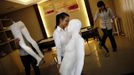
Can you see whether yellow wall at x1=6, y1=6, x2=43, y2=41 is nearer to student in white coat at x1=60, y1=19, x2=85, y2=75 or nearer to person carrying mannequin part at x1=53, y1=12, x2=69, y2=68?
person carrying mannequin part at x1=53, y1=12, x2=69, y2=68

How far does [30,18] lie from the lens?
956cm

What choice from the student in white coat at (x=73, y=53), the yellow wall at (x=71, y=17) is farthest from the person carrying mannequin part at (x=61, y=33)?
the yellow wall at (x=71, y=17)

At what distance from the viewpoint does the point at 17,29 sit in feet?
12.8

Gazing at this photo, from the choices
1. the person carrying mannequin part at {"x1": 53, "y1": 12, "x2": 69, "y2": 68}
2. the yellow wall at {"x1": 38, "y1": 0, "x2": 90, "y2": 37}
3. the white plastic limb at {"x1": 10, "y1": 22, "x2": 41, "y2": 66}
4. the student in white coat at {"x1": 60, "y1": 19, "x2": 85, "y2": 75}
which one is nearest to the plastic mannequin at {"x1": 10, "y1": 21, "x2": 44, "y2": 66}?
the white plastic limb at {"x1": 10, "y1": 22, "x2": 41, "y2": 66}

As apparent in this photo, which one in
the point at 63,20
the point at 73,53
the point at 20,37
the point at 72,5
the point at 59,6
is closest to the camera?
the point at 73,53

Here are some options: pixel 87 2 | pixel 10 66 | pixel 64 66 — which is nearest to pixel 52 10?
pixel 87 2

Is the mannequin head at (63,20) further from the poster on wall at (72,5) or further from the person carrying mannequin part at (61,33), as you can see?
the poster on wall at (72,5)

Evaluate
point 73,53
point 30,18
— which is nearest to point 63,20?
point 73,53

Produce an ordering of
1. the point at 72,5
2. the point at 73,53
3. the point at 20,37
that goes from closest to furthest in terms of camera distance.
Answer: the point at 73,53, the point at 20,37, the point at 72,5

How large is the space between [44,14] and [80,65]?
731cm

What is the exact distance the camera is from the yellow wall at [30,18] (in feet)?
31.2

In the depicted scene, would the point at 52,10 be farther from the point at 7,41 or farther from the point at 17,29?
the point at 17,29

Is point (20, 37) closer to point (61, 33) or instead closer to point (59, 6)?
point (61, 33)

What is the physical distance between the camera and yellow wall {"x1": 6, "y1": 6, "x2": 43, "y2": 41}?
9523mm
